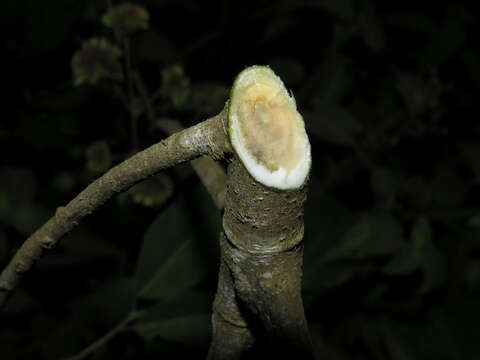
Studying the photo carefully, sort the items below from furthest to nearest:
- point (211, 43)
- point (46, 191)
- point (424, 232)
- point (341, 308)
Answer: point (211, 43), point (341, 308), point (424, 232), point (46, 191)

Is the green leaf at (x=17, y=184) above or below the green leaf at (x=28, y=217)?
above

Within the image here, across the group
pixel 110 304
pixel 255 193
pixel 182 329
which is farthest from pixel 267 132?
pixel 110 304

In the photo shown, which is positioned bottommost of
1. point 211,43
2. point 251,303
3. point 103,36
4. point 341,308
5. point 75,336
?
point 251,303

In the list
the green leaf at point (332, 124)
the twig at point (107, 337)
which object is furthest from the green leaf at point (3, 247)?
the green leaf at point (332, 124)

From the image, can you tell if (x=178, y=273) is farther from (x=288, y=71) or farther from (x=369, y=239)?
(x=288, y=71)

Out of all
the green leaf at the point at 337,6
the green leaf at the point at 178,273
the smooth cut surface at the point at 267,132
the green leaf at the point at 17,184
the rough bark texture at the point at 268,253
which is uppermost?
the green leaf at the point at 337,6

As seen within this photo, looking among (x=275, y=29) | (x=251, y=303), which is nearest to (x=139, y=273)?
(x=251, y=303)

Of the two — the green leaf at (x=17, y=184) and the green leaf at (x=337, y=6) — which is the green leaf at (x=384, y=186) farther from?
the green leaf at (x=17, y=184)

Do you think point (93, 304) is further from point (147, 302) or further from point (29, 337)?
point (29, 337)
